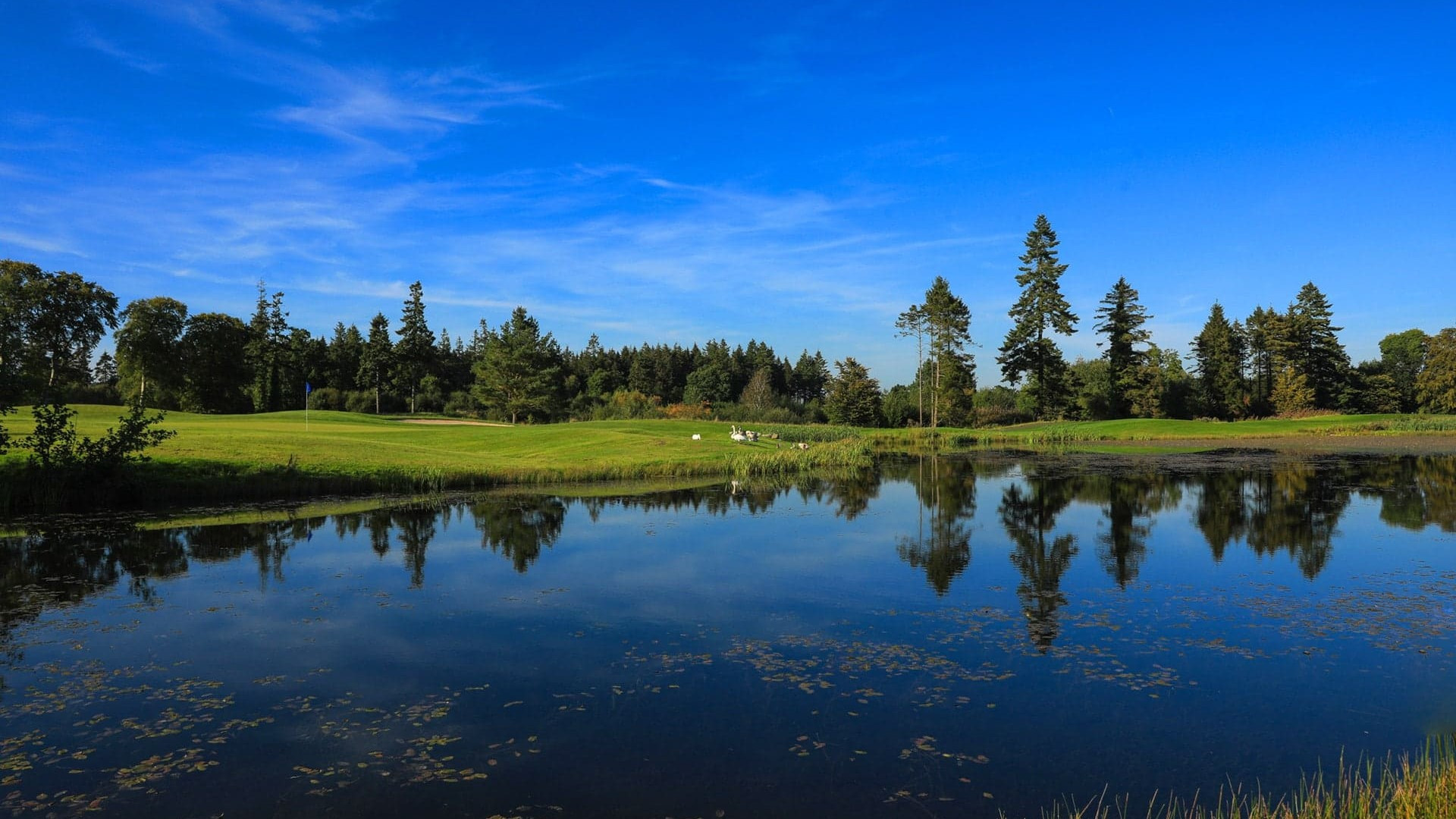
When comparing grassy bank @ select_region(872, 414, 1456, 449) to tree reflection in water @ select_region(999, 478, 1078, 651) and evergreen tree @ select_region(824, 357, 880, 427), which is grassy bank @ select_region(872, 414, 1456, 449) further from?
tree reflection in water @ select_region(999, 478, 1078, 651)

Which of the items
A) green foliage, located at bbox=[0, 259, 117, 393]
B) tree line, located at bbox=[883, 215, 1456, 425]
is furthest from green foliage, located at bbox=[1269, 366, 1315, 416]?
green foliage, located at bbox=[0, 259, 117, 393]

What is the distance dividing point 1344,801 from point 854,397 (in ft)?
217

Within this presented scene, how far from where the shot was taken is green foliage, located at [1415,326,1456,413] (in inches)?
2422

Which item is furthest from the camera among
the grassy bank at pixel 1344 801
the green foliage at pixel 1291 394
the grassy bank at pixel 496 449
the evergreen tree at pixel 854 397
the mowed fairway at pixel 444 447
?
the evergreen tree at pixel 854 397

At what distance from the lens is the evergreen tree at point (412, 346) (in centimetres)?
8006

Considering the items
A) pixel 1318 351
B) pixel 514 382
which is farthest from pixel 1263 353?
pixel 514 382

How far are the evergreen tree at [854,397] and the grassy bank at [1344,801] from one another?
64670mm

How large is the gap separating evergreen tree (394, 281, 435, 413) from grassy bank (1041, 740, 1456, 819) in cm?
8119

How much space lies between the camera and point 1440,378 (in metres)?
62.4

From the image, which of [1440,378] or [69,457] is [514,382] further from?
[1440,378]

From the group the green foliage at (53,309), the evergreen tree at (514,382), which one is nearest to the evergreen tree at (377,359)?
the evergreen tree at (514,382)

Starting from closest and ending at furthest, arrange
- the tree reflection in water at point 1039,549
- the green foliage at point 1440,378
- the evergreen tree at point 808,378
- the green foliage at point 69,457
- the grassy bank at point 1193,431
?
1. the tree reflection in water at point 1039,549
2. the green foliage at point 69,457
3. the grassy bank at point 1193,431
4. the green foliage at point 1440,378
5. the evergreen tree at point 808,378

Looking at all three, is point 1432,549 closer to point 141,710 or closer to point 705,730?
point 705,730

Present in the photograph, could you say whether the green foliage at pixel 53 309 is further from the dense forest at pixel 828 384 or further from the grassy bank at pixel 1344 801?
the grassy bank at pixel 1344 801
